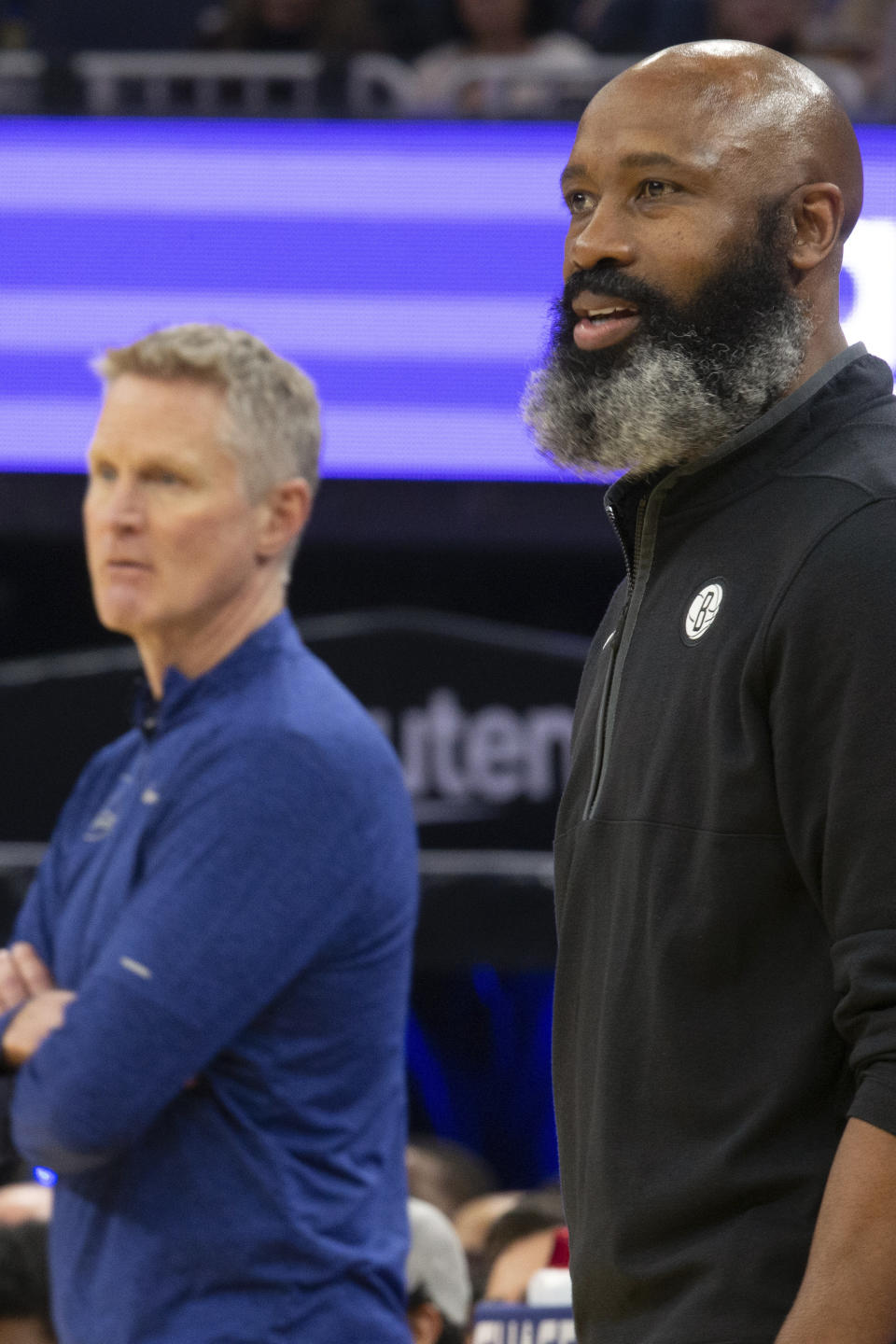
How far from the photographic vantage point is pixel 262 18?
16.4 ft

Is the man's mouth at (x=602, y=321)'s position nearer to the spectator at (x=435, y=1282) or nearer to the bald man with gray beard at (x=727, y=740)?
the bald man with gray beard at (x=727, y=740)

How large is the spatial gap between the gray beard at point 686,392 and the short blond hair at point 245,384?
0.92 m

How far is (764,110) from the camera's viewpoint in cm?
142

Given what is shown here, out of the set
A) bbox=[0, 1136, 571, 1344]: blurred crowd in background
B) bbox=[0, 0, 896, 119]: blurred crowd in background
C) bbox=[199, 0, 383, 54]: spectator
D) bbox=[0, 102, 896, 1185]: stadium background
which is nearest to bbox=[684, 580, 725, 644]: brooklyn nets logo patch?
bbox=[0, 1136, 571, 1344]: blurred crowd in background

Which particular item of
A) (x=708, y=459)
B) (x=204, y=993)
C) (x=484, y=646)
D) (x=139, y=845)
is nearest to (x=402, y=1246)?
(x=204, y=993)

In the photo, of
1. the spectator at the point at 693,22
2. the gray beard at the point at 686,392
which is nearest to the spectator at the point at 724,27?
the spectator at the point at 693,22

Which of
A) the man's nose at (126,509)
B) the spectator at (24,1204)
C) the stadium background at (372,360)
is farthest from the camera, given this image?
the stadium background at (372,360)

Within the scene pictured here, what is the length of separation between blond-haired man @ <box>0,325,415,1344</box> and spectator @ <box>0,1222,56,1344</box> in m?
0.60

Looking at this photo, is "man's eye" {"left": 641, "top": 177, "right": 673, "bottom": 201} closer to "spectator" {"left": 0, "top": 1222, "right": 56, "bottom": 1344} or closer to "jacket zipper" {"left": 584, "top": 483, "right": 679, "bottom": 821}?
"jacket zipper" {"left": 584, "top": 483, "right": 679, "bottom": 821}

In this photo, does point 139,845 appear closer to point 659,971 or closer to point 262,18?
point 659,971

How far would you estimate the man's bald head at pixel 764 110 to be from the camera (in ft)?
4.64

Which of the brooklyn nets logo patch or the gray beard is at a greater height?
the gray beard

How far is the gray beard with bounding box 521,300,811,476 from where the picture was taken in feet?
4.62

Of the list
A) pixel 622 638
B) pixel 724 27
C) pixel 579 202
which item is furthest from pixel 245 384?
pixel 724 27
